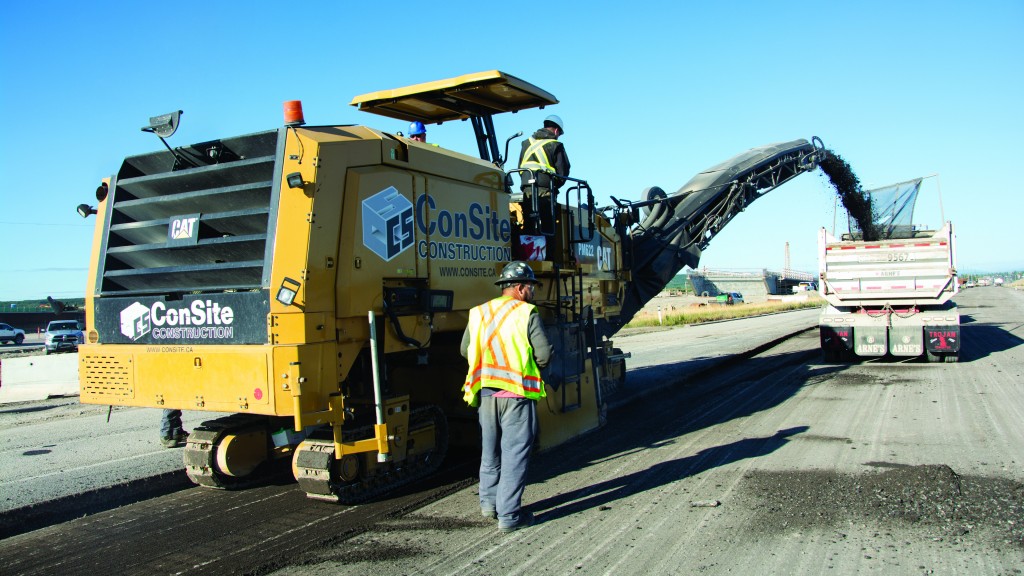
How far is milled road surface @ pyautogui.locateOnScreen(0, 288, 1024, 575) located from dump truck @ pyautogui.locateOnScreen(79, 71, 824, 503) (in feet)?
1.66

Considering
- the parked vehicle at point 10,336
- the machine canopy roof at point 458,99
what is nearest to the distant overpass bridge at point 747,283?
the parked vehicle at point 10,336

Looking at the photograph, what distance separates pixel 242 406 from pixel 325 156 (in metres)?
1.80

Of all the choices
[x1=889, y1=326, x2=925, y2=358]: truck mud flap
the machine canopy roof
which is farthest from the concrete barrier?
[x1=889, y1=326, x2=925, y2=358]: truck mud flap

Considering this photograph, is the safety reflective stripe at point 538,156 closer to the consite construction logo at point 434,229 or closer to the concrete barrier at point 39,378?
the consite construction logo at point 434,229

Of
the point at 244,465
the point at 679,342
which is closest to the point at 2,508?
the point at 244,465

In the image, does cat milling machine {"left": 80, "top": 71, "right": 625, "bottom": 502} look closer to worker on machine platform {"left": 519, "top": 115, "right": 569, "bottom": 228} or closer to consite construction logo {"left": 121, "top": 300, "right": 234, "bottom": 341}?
consite construction logo {"left": 121, "top": 300, "right": 234, "bottom": 341}

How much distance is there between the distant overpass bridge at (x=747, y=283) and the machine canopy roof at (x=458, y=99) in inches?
2825

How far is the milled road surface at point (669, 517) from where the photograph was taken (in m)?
4.16

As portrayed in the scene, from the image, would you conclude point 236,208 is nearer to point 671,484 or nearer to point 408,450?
point 408,450

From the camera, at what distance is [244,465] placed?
6.11 meters

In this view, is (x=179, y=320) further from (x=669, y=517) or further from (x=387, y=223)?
(x=669, y=517)

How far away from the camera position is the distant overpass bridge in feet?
258

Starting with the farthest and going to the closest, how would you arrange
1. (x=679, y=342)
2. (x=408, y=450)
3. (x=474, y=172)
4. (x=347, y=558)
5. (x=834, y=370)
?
A: (x=679, y=342)
(x=834, y=370)
(x=474, y=172)
(x=408, y=450)
(x=347, y=558)

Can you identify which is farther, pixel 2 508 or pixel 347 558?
pixel 2 508
